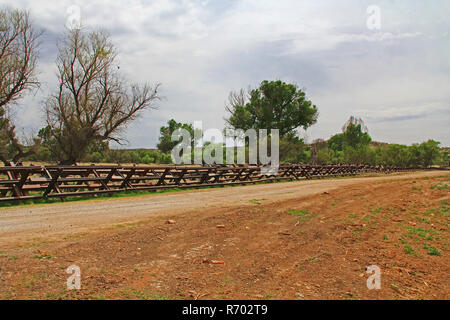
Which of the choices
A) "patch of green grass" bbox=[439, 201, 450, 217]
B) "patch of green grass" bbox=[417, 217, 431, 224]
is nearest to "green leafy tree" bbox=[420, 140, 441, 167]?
"patch of green grass" bbox=[439, 201, 450, 217]

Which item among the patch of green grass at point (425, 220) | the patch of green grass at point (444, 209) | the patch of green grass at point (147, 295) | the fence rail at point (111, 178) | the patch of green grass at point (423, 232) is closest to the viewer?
the patch of green grass at point (147, 295)

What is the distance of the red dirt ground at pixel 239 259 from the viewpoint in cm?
382

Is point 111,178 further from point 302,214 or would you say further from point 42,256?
point 42,256

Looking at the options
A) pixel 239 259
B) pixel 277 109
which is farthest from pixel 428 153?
pixel 239 259

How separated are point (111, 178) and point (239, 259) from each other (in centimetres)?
1013

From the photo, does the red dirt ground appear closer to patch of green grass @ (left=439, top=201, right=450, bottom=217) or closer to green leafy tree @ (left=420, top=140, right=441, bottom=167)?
patch of green grass @ (left=439, top=201, right=450, bottom=217)

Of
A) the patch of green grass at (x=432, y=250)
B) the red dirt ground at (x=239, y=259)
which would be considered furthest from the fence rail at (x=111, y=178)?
the patch of green grass at (x=432, y=250)

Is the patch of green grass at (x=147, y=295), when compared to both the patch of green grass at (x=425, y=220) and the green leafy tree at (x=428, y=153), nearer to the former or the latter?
the patch of green grass at (x=425, y=220)

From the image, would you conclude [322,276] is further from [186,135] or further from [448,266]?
[186,135]

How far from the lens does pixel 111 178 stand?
13.6 metres

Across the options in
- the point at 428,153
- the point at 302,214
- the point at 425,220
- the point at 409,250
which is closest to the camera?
the point at 409,250

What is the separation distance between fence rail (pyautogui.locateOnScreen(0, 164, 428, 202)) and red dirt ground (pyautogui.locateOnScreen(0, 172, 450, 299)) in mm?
5794

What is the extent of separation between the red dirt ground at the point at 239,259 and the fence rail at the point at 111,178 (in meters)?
5.79
